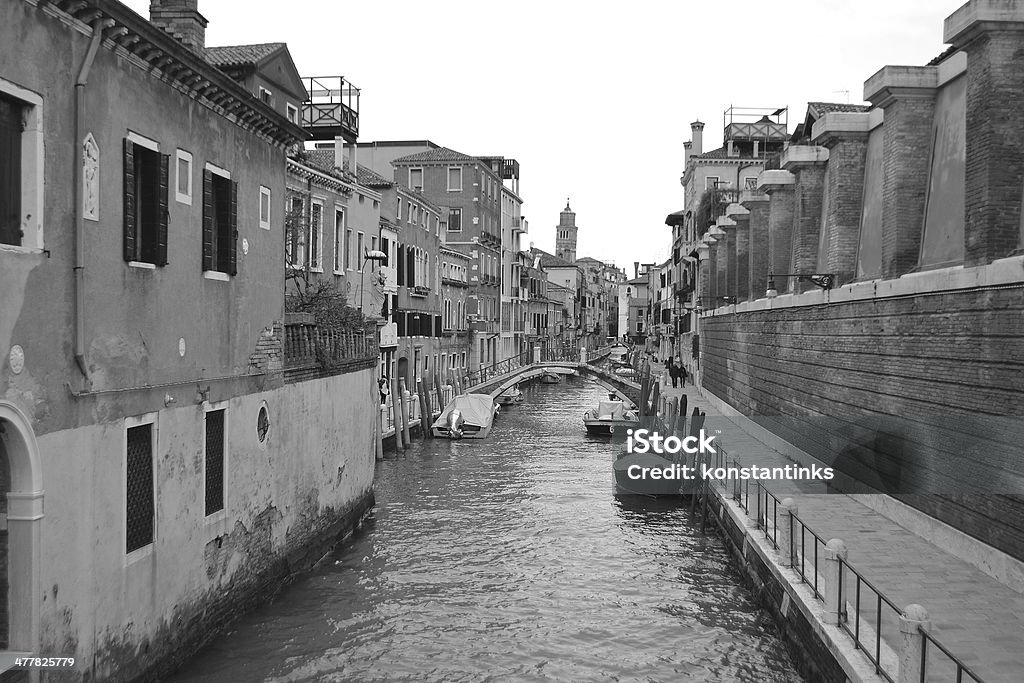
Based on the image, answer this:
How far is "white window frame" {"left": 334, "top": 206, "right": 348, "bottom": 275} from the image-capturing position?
23.0m

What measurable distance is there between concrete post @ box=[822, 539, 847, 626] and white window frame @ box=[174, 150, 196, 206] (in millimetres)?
6914

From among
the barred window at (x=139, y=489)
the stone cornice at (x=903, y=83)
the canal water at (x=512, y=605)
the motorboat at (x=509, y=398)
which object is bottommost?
the canal water at (x=512, y=605)

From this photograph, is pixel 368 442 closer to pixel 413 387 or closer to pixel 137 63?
pixel 137 63

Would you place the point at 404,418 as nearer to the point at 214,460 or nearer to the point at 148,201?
the point at 214,460

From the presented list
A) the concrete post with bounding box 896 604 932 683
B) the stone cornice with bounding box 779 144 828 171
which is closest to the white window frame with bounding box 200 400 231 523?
the concrete post with bounding box 896 604 932 683

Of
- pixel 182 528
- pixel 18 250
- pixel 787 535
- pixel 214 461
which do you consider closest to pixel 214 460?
pixel 214 461

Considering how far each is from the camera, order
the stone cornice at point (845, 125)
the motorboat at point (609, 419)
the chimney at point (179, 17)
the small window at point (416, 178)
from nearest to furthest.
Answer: the chimney at point (179, 17)
the stone cornice at point (845, 125)
the motorboat at point (609, 419)
the small window at point (416, 178)

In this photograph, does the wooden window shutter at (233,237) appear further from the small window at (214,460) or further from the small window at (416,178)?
the small window at (416,178)

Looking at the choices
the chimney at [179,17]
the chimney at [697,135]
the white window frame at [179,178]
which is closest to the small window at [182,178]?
the white window frame at [179,178]

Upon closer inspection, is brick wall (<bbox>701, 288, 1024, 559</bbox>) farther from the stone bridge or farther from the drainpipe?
the stone bridge

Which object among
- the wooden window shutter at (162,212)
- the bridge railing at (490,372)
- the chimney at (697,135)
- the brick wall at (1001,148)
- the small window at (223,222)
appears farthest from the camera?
the chimney at (697,135)

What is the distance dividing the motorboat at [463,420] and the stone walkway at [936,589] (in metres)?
16.6

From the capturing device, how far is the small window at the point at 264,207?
1128cm

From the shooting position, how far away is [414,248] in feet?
107
